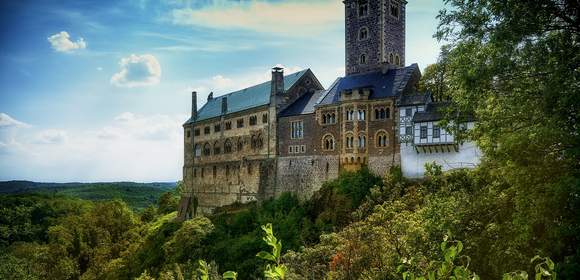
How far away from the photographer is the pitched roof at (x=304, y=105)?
46453mm

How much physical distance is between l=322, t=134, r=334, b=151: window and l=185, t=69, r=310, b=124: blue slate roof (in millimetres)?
8349

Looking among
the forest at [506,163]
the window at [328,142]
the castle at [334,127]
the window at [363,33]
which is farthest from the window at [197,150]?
the forest at [506,163]

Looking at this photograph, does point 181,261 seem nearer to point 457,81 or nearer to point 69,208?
point 457,81

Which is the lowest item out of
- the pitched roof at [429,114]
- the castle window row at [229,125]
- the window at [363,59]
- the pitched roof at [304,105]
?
the pitched roof at [429,114]

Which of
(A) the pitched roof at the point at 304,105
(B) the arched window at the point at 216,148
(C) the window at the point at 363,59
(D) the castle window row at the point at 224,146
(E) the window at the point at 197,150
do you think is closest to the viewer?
(C) the window at the point at 363,59

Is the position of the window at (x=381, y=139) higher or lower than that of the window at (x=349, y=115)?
lower

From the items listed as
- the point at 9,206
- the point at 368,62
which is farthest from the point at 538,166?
the point at 9,206

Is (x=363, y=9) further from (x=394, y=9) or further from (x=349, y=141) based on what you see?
(x=349, y=141)

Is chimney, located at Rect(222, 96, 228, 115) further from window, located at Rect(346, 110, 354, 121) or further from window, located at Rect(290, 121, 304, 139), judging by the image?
window, located at Rect(346, 110, 354, 121)

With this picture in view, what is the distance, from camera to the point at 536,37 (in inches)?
624

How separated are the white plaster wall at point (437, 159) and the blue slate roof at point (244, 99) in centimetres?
1590

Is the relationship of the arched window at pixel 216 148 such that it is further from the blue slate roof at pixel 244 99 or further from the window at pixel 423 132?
the window at pixel 423 132

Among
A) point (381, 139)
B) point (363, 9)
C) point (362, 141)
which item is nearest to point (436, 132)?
point (381, 139)

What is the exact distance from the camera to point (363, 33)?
151 feet
